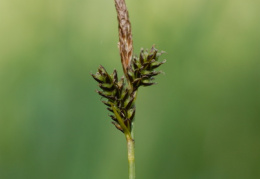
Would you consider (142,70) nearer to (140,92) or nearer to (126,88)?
(126,88)

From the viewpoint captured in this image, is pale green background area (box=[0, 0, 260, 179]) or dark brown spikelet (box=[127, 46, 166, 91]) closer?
dark brown spikelet (box=[127, 46, 166, 91])


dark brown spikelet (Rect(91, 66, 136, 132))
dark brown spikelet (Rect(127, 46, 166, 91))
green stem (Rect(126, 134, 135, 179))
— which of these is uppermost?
dark brown spikelet (Rect(127, 46, 166, 91))

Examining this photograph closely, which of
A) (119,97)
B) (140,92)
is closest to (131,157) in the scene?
(119,97)

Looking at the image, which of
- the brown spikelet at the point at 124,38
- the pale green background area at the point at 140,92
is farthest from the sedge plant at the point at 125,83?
the pale green background area at the point at 140,92

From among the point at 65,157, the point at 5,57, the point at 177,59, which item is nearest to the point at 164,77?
the point at 177,59

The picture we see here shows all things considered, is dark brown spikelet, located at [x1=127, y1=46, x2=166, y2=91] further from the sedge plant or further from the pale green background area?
the pale green background area

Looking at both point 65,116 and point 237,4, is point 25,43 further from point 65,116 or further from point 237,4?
point 237,4

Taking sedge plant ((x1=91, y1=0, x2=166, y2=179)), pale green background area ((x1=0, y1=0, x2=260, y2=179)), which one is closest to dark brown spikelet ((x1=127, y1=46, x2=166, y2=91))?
sedge plant ((x1=91, y1=0, x2=166, y2=179))
